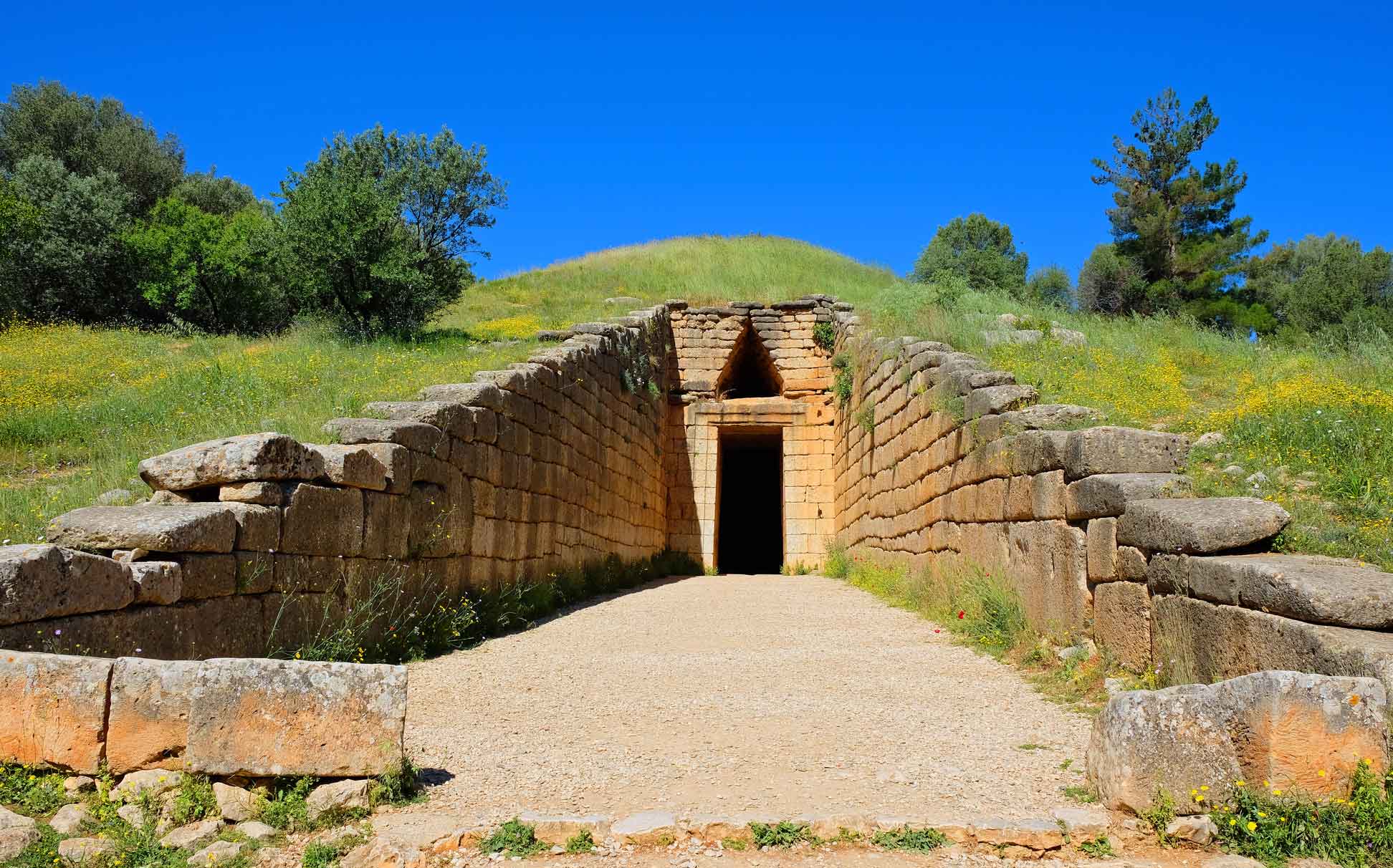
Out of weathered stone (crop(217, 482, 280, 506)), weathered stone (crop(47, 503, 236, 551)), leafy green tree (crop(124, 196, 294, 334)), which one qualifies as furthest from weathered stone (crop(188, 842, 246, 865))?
leafy green tree (crop(124, 196, 294, 334))

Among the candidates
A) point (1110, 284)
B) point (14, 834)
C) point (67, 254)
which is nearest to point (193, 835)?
point (14, 834)

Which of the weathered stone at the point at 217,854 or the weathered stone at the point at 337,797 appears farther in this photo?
the weathered stone at the point at 337,797

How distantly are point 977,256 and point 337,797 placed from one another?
92.6 ft

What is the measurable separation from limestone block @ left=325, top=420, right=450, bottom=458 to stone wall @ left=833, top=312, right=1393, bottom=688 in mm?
4689

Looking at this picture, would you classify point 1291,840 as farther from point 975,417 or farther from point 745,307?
point 745,307

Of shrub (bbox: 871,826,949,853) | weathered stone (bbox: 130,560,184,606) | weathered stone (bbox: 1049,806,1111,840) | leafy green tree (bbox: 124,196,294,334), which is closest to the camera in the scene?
shrub (bbox: 871,826,949,853)

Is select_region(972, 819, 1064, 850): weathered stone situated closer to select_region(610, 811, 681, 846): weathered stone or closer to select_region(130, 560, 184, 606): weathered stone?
select_region(610, 811, 681, 846): weathered stone

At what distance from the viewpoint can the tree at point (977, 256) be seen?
2730 centimetres

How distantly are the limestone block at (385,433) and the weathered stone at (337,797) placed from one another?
358 cm

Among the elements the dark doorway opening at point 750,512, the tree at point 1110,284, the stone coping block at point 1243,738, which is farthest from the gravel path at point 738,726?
the tree at point 1110,284

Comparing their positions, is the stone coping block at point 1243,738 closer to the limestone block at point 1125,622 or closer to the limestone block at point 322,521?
the limestone block at point 1125,622

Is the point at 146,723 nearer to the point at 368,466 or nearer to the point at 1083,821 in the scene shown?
the point at 368,466

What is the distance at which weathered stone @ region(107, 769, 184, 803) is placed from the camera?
3477 millimetres

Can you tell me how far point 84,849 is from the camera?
3.19m
